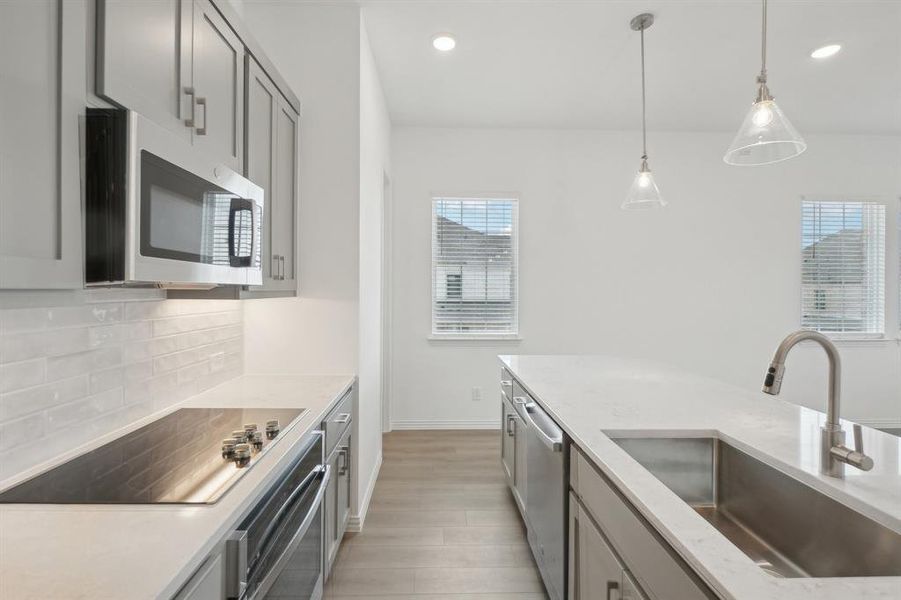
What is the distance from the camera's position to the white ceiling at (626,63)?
2623 millimetres

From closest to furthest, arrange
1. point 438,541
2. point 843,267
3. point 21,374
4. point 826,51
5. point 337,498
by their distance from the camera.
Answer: point 21,374
point 337,498
point 438,541
point 826,51
point 843,267

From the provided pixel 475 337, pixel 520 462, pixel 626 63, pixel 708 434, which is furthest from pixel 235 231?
pixel 475 337

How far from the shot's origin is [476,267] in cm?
446

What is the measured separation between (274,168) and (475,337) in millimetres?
2706

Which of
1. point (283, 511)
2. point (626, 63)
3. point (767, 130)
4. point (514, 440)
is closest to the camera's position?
point (283, 511)

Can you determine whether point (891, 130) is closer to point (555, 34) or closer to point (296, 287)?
point (555, 34)

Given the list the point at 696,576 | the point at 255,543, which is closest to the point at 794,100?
the point at 696,576

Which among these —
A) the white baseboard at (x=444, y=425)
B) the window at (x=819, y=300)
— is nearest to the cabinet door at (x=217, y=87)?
the white baseboard at (x=444, y=425)

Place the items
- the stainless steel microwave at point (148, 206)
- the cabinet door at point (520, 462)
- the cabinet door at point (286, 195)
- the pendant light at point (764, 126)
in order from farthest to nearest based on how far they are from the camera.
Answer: the cabinet door at point (520, 462) → the cabinet door at point (286, 195) → the pendant light at point (764, 126) → the stainless steel microwave at point (148, 206)

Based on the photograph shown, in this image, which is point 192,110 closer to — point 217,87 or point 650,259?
point 217,87

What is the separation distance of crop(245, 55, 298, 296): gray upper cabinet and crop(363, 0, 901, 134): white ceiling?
0.91 m

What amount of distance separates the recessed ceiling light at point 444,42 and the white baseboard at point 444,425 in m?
3.16

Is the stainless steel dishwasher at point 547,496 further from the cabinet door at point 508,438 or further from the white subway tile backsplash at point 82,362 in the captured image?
the white subway tile backsplash at point 82,362

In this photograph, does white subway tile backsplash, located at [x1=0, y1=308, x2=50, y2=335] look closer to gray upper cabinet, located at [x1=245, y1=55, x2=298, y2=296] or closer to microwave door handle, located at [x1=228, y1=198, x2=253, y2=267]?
microwave door handle, located at [x1=228, y1=198, x2=253, y2=267]
